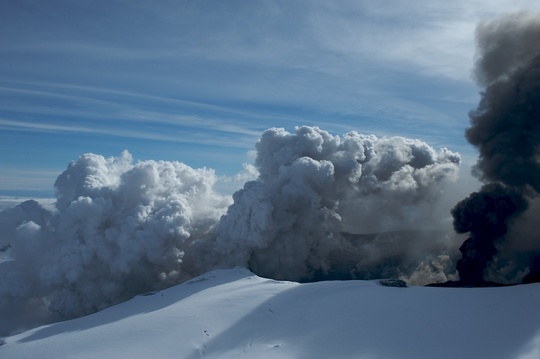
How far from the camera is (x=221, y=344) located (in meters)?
30.9

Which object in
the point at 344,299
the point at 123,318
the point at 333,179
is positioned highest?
the point at 333,179

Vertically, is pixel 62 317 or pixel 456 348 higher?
pixel 456 348

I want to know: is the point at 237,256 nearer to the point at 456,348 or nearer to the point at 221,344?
the point at 221,344

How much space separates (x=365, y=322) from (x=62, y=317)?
39542 millimetres

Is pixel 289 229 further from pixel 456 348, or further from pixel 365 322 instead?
pixel 456 348

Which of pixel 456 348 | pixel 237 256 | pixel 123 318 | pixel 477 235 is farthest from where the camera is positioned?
pixel 237 256

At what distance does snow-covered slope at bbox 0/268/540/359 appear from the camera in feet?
91.6

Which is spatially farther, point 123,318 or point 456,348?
point 123,318

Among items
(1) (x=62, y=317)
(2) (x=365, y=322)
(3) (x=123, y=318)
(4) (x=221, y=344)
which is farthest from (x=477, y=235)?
(1) (x=62, y=317)

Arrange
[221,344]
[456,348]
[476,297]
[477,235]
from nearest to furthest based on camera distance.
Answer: [456,348]
[221,344]
[476,297]
[477,235]

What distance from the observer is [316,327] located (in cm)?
3144

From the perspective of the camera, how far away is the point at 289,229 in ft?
200

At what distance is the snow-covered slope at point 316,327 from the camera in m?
27.9

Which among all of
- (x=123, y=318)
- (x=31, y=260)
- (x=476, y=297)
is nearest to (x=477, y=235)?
(x=476, y=297)
